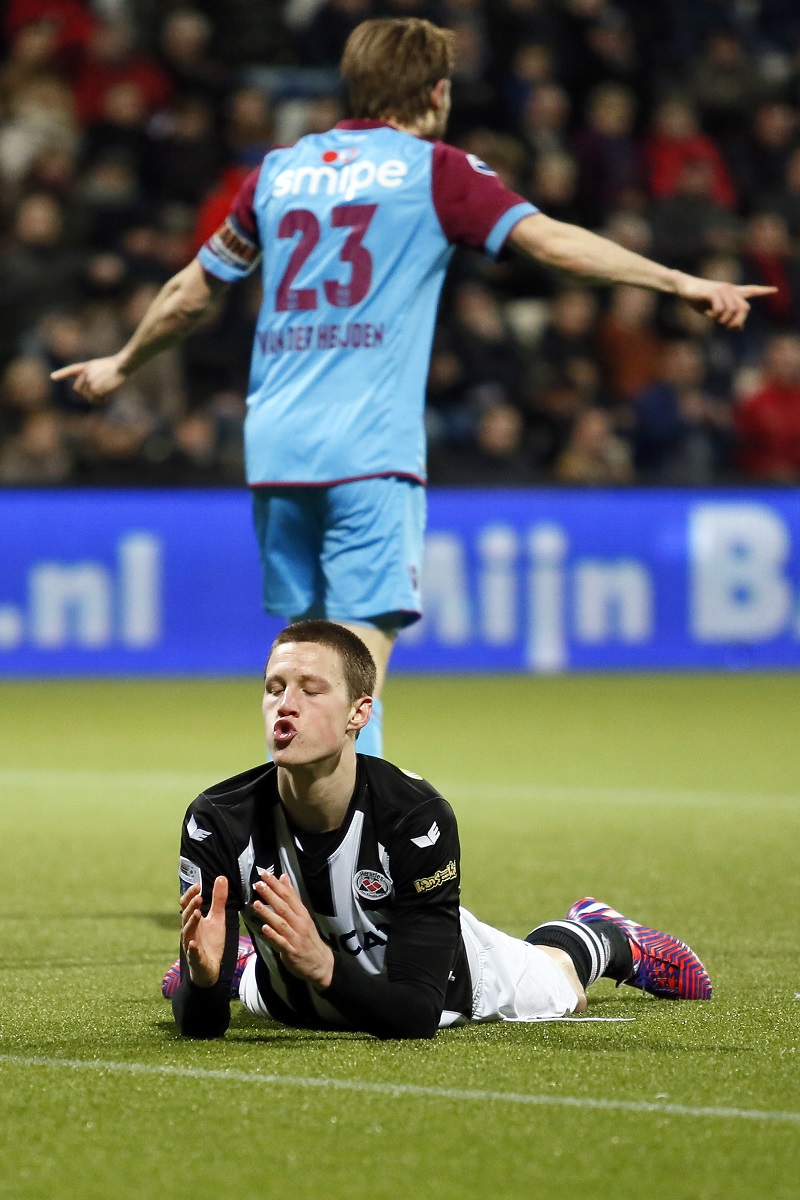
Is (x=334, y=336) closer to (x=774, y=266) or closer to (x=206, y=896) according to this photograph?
(x=206, y=896)

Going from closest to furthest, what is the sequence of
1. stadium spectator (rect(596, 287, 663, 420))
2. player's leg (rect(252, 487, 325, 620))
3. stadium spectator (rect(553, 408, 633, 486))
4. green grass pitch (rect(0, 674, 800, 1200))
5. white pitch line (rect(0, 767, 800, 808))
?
green grass pitch (rect(0, 674, 800, 1200)) → player's leg (rect(252, 487, 325, 620)) → white pitch line (rect(0, 767, 800, 808)) → stadium spectator (rect(553, 408, 633, 486)) → stadium spectator (rect(596, 287, 663, 420))

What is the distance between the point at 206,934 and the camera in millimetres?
4023

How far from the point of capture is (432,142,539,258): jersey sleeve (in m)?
5.41

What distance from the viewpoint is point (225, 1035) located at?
437 cm

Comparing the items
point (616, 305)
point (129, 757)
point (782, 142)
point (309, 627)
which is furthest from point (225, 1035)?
point (782, 142)

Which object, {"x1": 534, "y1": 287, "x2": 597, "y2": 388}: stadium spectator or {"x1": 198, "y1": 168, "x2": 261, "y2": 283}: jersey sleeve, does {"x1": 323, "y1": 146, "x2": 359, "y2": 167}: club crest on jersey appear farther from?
{"x1": 534, "y1": 287, "x2": 597, "y2": 388}: stadium spectator

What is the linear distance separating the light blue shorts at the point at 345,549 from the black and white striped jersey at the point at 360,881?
4.40ft

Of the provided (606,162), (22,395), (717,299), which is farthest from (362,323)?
(606,162)

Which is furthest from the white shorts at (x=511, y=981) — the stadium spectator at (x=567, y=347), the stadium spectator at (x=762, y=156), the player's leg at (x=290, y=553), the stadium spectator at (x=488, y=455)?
the stadium spectator at (x=762, y=156)

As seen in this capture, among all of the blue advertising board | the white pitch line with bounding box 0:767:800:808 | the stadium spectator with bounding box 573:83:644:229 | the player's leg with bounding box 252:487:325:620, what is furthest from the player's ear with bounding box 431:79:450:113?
the stadium spectator with bounding box 573:83:644:229

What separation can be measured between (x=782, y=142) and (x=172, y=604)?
7326 millimetres

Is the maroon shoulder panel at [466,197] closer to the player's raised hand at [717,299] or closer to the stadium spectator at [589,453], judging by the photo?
the player's raised hand at [717,299]

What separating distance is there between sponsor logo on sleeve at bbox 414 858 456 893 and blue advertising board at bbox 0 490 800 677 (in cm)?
894

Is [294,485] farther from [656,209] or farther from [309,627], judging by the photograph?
[656,209]
